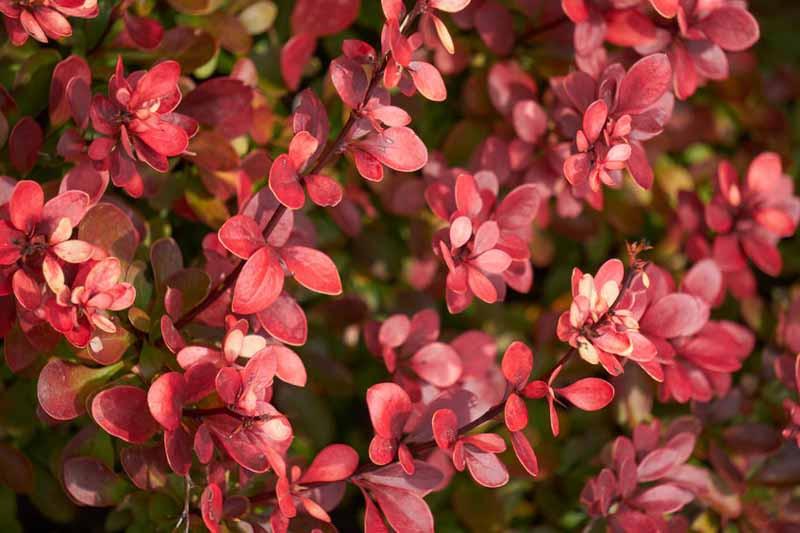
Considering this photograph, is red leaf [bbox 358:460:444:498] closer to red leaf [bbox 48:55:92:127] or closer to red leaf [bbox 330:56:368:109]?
red leaf [bbox 330:56:368:109]

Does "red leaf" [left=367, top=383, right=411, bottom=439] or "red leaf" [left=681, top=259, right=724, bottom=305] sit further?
"red leaf" [left=681, top=259, right=724, bottom=305]

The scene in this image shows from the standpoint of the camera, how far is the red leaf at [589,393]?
0.91 m

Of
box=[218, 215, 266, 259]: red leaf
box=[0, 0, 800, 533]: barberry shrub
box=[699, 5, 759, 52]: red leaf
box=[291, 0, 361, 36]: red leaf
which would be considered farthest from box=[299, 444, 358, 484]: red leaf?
box=[699, 5, 759, 52]: red leaf

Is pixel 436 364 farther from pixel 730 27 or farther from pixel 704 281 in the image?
pixel 730 27

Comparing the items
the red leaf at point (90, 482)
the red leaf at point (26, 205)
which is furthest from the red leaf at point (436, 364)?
the red leaf at point (26, 205)

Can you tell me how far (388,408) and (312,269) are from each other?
0.16m

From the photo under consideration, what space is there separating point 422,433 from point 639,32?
0.58 meters

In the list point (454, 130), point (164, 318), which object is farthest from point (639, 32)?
point (164, 318)

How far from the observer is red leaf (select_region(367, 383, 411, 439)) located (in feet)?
2.99

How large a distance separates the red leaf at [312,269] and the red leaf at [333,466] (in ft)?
0.56

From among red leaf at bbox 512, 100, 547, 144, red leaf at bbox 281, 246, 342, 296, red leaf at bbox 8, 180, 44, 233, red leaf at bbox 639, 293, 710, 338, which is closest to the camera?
red leaf at bbox 8, 180, 44, 233

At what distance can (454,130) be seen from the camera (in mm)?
1309

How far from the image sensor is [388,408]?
0.93 metres

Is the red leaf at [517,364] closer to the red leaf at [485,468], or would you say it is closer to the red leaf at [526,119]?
the red leaf at [485,468]
